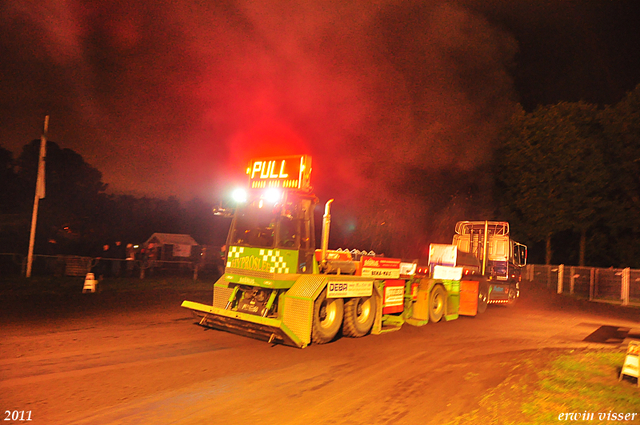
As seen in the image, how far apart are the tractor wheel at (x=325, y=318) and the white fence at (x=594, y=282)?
22042mm

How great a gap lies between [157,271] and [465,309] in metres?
15.3

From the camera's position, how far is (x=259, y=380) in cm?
600

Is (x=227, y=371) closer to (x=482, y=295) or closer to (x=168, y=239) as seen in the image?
(x=482, y=295)

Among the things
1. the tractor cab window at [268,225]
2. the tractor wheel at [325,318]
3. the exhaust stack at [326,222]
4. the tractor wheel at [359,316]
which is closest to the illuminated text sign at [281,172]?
the tractor cab window at [268,225]

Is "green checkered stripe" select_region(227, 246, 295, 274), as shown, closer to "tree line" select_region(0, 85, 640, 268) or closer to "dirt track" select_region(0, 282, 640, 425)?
"dirt track" select_region(0, 282, 640, 425)

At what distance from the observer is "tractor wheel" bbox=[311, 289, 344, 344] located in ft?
26.5

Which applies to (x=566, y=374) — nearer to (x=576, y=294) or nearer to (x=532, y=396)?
(x=532, y=396)

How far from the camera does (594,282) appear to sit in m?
25.5

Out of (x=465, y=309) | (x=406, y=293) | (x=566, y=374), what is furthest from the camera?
(x=465, y=309)

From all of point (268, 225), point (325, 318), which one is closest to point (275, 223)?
point (268, 225)

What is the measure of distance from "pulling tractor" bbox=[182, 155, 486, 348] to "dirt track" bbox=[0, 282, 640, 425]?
0.39 m

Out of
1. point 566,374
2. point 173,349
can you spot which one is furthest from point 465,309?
point 173,349

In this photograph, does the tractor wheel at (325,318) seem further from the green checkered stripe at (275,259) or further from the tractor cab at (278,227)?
the green checkered stripe at (275,259)

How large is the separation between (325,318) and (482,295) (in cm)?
898
